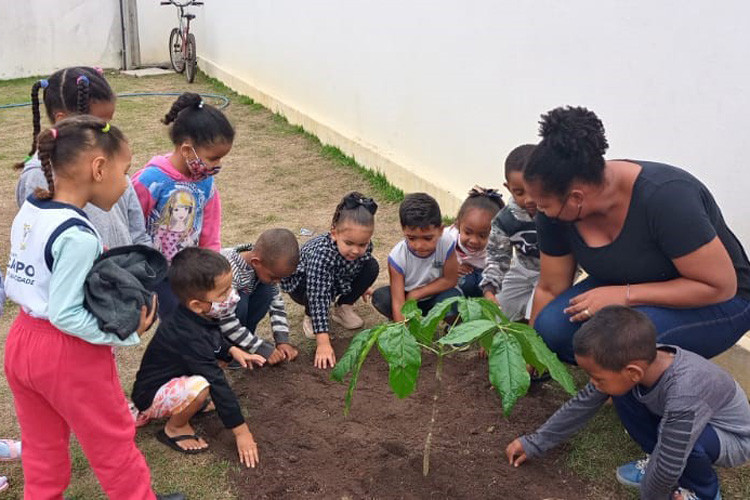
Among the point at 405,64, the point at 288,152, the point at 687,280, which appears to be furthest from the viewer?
the point at 288,152

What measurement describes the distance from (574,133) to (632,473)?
1262mm

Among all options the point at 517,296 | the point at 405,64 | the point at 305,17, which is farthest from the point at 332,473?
the point at 305,17

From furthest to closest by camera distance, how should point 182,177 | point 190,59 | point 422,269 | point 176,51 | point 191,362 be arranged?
point 176,51, point 190,59, point 422,269, point 182,177, point 191,362

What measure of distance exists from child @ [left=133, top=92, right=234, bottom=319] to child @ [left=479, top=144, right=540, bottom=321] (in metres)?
1.27

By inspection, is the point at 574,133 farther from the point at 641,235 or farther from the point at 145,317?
the point at 145,317

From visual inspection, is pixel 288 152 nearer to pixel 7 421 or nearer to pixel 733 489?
pixel 7 421

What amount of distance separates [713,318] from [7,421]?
9.22ft

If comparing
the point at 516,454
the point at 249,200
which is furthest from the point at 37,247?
the point at 249,200

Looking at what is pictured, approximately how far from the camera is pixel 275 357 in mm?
3729

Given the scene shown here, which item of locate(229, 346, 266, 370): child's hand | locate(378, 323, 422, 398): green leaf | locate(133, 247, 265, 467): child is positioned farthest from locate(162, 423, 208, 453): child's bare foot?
locate(378, 323, 422, 398): green leaf

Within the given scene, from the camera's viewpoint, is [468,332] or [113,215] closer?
[468,332]

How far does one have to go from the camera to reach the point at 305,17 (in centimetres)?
786

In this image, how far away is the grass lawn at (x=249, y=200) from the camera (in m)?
2.97

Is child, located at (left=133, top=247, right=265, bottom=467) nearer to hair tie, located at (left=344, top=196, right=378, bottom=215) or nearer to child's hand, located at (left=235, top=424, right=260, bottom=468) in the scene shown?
child's hand, located at (left=235, top=424, right=260, bottom=468)
